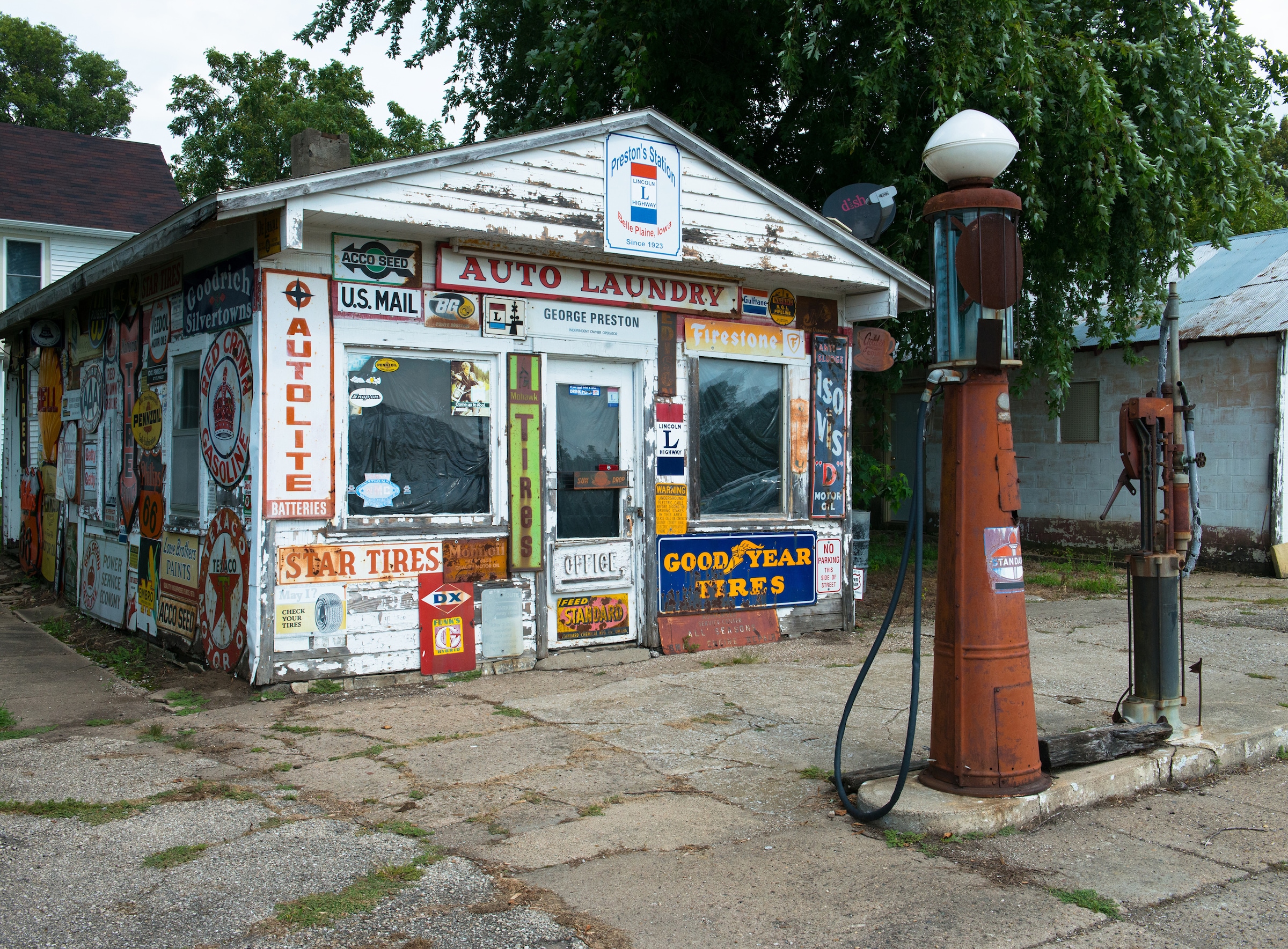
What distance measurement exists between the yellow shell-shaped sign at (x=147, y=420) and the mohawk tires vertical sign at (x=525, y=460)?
2.95 meters

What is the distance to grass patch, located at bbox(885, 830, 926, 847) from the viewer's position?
414cm

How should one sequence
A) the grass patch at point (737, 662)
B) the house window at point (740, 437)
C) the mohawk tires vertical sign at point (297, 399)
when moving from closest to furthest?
the mohawk tires vertical sign at point (297, 399)
the grass patch at point (737, 662)
the house window at point (740, 437)

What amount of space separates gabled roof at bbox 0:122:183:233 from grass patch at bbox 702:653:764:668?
53.9 ft

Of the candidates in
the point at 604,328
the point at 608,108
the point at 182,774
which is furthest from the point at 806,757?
the point at 608,108

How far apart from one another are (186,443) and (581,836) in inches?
201

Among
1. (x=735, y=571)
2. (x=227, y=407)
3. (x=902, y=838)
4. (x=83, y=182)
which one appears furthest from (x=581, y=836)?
(x=83, y=182)

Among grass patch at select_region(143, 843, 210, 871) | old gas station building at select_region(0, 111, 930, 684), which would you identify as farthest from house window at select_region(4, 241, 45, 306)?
grass patch at select_region(143, 843, 210, 871)

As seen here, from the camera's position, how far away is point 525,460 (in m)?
7.46

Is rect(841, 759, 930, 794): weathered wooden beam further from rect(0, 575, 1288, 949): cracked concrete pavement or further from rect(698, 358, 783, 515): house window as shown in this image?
rect(698, 358, 783, 515): house window

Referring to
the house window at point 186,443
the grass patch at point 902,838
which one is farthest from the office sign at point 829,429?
the house window at point 186,443

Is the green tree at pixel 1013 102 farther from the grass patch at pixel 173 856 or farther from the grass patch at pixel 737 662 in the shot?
the grass patch at pixel 173 856

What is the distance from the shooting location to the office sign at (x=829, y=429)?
8922 mm

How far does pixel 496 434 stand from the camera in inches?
291

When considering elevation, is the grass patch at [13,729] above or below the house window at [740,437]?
below
